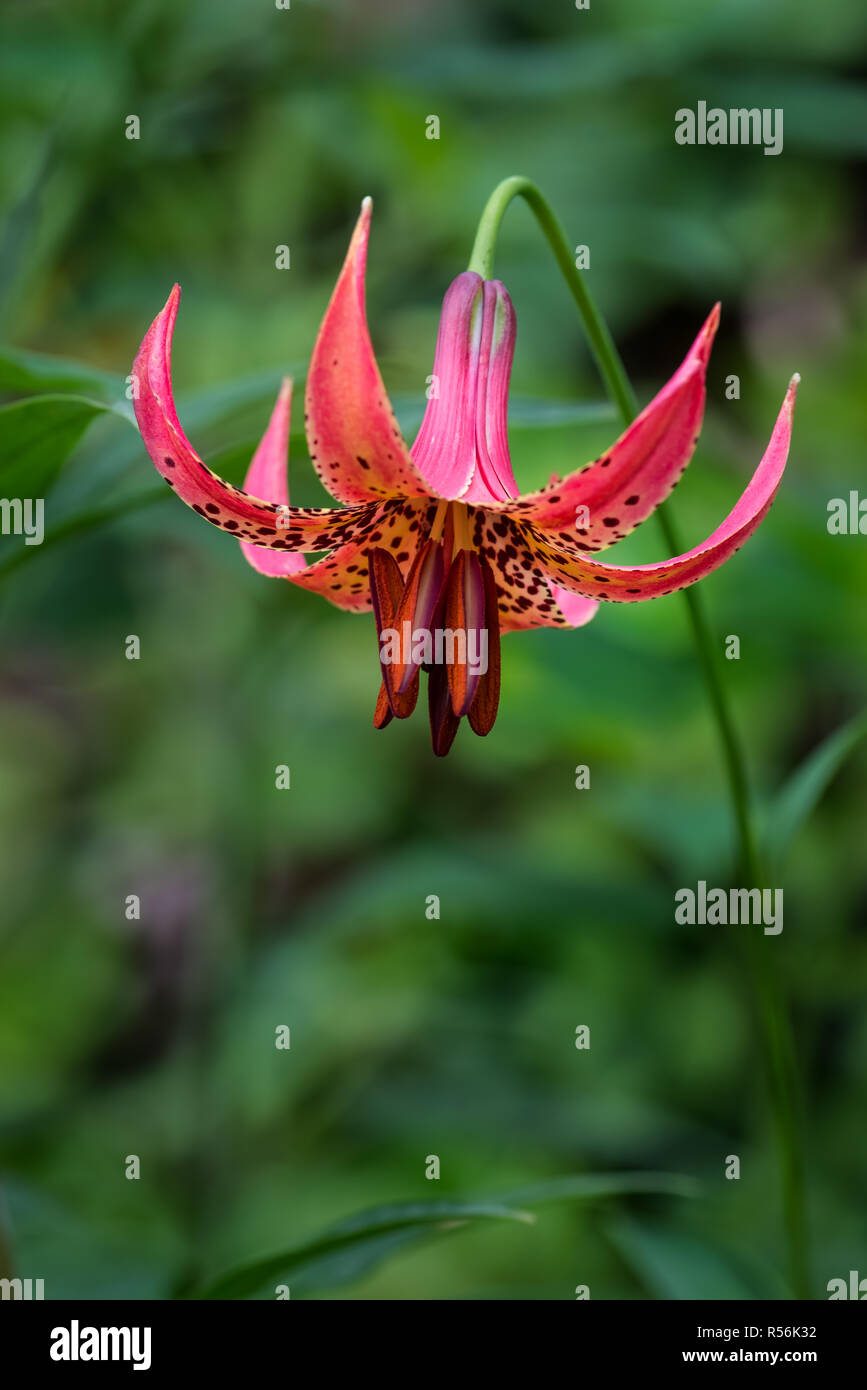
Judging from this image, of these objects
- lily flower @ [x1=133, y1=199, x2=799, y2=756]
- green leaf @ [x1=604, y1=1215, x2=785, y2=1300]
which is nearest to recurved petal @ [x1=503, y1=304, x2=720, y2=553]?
lily flower @ [x1=133, y1=199, x2=799, y2=756]

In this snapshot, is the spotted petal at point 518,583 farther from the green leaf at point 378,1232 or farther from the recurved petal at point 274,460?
the green leaf at point 378,1232

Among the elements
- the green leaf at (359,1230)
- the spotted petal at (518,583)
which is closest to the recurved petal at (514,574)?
the spotted petal at (518,583)

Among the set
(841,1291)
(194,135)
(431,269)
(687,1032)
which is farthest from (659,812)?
(194,135)

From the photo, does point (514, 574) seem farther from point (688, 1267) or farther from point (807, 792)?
point (688, 1267)

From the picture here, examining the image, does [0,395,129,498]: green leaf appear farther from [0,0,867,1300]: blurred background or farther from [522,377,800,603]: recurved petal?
[522,377,800,603]: recurved petal

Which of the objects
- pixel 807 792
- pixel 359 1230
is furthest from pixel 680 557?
pixel 359 1230
